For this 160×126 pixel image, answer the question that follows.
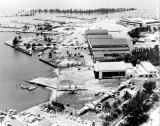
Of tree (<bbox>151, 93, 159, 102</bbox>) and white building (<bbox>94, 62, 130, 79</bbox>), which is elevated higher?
white building (<bbox>94, 62, 130, 79</bbox>)

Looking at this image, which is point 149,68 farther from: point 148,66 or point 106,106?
point 106,106

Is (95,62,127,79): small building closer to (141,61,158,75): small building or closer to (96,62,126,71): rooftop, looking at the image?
(96,62,126,71): rooftop

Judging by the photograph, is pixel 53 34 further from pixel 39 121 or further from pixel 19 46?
pixel 39 121

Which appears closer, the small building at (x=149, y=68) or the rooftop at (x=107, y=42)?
the small building at (x=149, y=68)

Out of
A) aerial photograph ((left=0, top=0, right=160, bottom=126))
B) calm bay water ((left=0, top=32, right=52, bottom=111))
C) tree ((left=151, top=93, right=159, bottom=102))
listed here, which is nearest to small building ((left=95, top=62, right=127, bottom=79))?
aerial photograph ((left=0, top=0, right=160, bottom=126))

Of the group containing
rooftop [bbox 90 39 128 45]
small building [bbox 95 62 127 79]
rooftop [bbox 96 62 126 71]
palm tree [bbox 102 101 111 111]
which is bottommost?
palm tree [bbox 102 101 111 111]

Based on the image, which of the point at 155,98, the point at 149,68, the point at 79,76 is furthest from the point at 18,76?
the point at 155,98

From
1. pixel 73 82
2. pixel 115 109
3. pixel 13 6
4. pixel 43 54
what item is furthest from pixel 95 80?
pixel 13 6

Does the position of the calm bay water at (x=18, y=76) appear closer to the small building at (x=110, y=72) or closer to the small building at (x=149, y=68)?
the small building at (x=110, y=72)

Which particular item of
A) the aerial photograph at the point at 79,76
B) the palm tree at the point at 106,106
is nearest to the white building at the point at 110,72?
the aerial photograph at the point at 79,76
